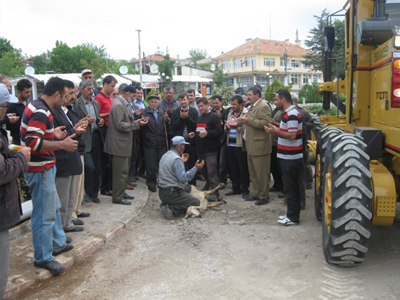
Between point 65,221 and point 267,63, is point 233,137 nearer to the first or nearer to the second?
point 65,221

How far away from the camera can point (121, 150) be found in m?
6.78

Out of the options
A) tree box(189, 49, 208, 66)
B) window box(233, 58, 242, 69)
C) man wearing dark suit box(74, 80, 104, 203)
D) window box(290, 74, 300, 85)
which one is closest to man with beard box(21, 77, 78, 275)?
man wearing dark suit box(74, 80, 104, 203)

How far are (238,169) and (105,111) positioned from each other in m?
2.90

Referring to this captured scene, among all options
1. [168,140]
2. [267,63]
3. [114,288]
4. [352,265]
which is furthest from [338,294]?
[267,63]

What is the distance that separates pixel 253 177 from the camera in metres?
7.45

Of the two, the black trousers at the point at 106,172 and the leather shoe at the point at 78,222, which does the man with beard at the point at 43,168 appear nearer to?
the leather shoe at the point at 78,222

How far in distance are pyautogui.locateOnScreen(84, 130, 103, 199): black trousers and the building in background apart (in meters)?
61.9

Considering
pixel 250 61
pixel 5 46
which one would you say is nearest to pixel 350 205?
pixel 250 61

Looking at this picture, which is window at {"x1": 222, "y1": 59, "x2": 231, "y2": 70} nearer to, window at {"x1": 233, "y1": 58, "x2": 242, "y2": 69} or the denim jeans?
window at {"x1": 233, "y1": 58, "x2": 242, "y2": 69}

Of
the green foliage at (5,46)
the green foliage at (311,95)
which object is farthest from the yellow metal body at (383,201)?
the green foliage at (5,46)

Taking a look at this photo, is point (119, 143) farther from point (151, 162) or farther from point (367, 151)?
point (367, 151)

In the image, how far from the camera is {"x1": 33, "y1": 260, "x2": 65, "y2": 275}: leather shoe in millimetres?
→ 4223

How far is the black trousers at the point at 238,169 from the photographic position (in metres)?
7.85

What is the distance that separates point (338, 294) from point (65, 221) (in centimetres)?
350
